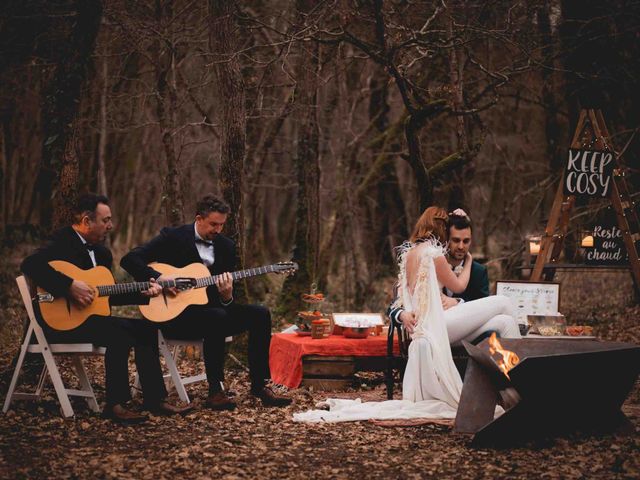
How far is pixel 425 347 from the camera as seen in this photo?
7.05 metres

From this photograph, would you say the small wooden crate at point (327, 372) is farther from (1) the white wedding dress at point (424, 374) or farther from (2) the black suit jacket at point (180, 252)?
(2) the black suit jacket at point (180, 252)

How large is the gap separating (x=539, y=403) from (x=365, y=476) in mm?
1369

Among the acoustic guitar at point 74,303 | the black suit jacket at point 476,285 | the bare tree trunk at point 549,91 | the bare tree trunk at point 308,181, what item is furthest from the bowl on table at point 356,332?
the bare tree trunk at point 549,91

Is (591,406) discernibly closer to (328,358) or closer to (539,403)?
(539,403)

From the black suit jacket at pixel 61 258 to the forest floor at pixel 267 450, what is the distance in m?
1.04

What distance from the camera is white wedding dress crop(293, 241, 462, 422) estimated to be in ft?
22.2

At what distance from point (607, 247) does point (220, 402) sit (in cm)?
531

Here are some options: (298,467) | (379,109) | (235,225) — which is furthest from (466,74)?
(298,467)

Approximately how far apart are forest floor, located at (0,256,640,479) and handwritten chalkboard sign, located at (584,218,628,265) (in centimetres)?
295

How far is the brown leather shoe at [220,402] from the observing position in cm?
705

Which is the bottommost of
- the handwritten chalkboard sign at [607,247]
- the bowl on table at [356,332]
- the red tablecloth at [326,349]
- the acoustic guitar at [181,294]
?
the red tablecloth at [326,349]

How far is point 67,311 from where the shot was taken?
6664mm

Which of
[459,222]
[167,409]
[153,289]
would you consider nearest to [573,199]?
[459,222]

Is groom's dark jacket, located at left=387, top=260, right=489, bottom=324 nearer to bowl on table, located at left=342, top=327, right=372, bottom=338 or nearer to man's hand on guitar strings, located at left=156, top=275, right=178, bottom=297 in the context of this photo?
bowl on table, located at left=342, top=327, right=372, bottom=338
